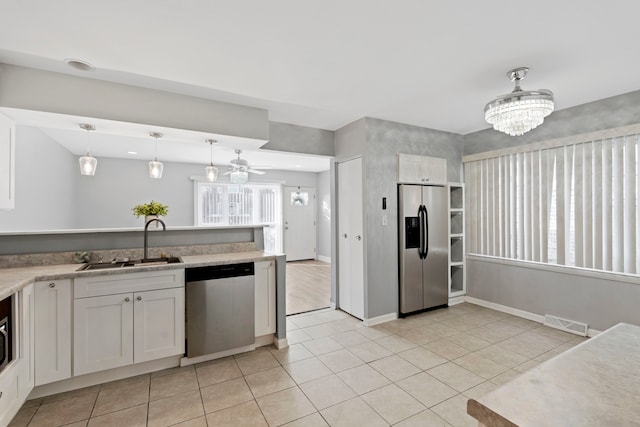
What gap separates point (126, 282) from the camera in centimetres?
236

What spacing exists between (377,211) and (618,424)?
3.00m

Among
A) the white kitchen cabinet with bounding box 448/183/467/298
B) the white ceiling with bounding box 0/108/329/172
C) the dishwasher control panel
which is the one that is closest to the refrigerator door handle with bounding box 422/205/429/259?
the white kitchen cabinet with bounding box 448/183/467/298

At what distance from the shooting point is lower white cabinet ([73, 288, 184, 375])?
2.23 metres

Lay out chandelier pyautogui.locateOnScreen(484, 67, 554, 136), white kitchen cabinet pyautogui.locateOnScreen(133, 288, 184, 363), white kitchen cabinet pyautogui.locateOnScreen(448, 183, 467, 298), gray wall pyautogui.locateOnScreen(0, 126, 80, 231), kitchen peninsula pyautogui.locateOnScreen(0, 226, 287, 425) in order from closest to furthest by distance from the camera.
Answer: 1. kitchen peninsula pyautogui.locateOnScreen(0, 226, 287, 425)
2. chandelier pyautogui.locateOnScreen(484, 67, 554, 136)
3. white kitchen cabinet pyautogui.locateOnScreen(133, 288, 184, 363)
4. gray wall pyautogui.locateOnScreen(0, 126, 80, 231)
5. white kitchen cabinet pyautogui.locateOnScreen(448, 183, 467, 298)

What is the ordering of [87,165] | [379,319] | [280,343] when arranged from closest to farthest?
[87,165]
[280,343]
[379,319]

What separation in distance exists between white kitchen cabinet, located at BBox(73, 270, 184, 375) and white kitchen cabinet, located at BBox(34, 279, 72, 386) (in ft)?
0.18

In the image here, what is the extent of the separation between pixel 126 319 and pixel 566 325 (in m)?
4.34

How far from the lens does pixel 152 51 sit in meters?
2.01

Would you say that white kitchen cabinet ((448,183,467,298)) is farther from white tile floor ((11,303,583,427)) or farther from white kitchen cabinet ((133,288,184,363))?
white kitchen cabinet ((133,288,184,363))

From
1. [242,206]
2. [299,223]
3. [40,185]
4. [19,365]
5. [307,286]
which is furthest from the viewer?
[299,223]

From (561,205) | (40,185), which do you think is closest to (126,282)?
(40,185)

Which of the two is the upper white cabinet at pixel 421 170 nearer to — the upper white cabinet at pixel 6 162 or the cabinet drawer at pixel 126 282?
the cabinet drawer at pixel 126 282

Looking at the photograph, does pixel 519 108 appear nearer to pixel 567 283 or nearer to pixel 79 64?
pixel 567 283

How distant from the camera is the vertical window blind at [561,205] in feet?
9.42
